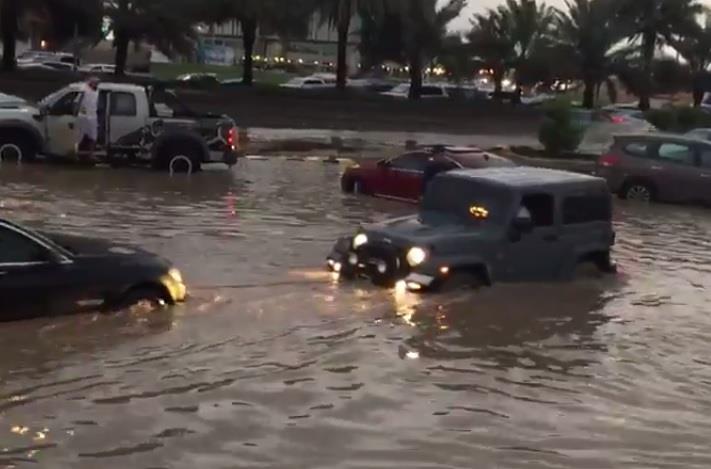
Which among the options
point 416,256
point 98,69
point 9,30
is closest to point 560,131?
point 9,30

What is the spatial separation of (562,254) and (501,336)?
3035 millimetres

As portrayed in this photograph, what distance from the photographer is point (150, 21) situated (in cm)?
5516

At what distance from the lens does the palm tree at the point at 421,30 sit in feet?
191

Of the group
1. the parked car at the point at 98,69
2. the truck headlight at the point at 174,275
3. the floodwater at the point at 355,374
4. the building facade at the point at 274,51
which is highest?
the building facade at the point at 274,51

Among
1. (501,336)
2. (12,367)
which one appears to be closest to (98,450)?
(12,367)

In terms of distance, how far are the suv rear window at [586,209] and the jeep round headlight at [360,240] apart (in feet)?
7.81

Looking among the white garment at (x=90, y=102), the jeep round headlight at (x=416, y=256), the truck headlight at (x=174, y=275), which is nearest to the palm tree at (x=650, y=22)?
the white garment at (x=90, y=102)

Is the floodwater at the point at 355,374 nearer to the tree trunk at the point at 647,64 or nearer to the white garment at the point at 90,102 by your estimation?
the white garment at the point at 90,102

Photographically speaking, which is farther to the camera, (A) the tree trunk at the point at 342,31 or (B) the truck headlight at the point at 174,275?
(A) the tree trunk at the point at 342,31

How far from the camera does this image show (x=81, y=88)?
27.7 meters

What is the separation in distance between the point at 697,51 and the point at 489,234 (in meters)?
49.8

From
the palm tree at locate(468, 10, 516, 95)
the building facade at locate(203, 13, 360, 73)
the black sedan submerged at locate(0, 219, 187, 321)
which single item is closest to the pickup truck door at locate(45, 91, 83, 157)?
the black sedan submerged at locate(0, 219, 187, 321)

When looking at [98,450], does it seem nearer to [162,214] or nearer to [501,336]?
[501,336]

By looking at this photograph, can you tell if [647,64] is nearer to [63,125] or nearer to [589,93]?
[589,93]
